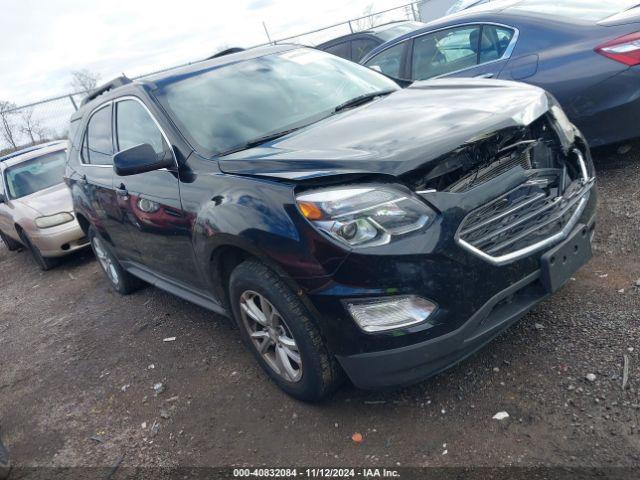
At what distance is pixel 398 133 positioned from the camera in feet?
8.38

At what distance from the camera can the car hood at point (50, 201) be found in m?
7.01

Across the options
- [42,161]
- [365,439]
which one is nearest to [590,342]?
[365,439]

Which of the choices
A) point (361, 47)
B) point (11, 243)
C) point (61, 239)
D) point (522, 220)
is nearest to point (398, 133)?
point (522, 220)

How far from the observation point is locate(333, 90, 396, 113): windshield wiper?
3374mm

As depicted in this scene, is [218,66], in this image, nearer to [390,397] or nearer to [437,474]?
[390,397]

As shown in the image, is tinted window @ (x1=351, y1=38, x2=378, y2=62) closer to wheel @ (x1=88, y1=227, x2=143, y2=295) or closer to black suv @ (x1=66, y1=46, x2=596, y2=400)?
wheel @ (x1=88, y1=227, x2=143, y2=295)

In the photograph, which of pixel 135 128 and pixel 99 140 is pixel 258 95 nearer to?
pixel 135 128

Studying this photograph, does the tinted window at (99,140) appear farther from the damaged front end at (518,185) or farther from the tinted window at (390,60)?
the damaged front end at (518,185)

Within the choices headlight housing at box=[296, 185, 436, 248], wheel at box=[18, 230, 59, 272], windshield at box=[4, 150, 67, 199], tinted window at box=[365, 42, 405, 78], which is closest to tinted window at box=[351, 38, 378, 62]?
tinted window at box=[365, 42, 405, 78]

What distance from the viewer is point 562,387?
2.51m

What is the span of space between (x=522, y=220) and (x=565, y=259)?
31 centimetres

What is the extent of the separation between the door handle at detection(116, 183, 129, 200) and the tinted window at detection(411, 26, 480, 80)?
3.25m

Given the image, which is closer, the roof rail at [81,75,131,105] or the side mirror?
the side mirror

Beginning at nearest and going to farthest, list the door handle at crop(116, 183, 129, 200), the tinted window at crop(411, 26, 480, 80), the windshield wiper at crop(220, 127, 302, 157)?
the windshield wiper at crop(220, 127, 302, 157) < the door handle at crop(116, 183, 129, 200) < the tinted window at crop(411, 26, 480, 80)
